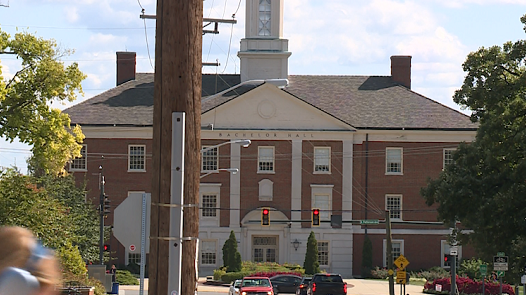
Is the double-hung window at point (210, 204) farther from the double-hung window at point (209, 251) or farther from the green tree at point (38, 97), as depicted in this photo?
the green tree at point (38, 97)

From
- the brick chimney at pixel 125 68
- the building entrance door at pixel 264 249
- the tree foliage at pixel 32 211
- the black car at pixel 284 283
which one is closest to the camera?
the tree foliage at pixel 32 211

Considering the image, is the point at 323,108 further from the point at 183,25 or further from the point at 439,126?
the point at 183,25

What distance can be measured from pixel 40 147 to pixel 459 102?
17.3 metres

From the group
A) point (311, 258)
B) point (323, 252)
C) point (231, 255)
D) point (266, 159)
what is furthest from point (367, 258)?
point (266, 159)

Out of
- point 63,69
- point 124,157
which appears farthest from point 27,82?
point 124,157

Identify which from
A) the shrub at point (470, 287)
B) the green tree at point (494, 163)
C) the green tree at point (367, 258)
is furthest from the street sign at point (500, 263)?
the green tree at point (367, 258)

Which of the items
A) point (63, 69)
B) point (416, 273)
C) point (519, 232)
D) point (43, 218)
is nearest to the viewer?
point (43, 218)

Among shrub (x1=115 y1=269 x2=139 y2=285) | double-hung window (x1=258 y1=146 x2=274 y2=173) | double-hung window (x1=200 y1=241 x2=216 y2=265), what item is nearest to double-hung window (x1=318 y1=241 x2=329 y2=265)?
double-hung window (x1=258 y1=146 x2=274 y2=173)

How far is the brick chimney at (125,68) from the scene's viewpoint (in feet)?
239

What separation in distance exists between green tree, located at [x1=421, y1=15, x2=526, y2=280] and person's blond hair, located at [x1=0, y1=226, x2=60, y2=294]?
2958 centimetres

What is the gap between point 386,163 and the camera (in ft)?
217

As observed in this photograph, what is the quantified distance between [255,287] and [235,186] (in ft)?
94.2

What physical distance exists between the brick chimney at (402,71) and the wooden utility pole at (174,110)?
65876 millimetres

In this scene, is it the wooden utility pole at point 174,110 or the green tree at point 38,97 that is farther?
the green tree at point 38,97
